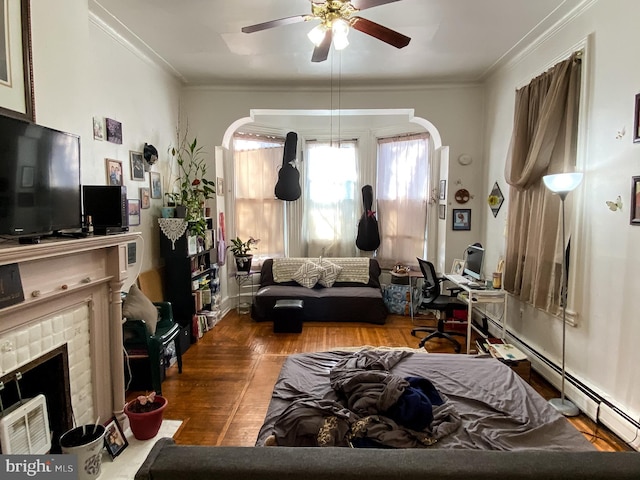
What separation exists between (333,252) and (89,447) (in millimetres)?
4202

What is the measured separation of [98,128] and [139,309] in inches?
60.0

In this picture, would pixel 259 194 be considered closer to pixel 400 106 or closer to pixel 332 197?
pixel 332 197

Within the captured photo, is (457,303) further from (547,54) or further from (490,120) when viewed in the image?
(547,54)

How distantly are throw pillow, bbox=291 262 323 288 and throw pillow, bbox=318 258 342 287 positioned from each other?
58mm

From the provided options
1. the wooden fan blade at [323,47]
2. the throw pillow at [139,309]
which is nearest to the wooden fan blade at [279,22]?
the wooden fan blade at [323,47]

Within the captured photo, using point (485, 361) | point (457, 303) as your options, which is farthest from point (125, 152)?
point (457, 303)

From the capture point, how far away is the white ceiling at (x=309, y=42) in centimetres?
278

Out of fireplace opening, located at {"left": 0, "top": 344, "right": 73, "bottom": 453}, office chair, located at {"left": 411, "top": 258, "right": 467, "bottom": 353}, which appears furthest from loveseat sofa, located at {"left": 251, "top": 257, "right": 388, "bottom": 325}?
fireplace opening, located at {"left": 0, "top": 344, "right": 73, "bottom": 453}

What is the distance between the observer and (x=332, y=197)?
569cm

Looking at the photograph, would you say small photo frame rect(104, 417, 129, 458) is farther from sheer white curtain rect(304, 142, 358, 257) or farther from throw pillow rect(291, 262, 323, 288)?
sheer white curtain rect(304, 142, 358, 257)

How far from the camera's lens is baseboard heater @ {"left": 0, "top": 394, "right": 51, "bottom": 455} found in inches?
63.0

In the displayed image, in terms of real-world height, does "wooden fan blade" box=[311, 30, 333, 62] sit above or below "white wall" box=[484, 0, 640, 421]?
above

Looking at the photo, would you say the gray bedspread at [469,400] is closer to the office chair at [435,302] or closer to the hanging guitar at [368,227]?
the office chair at [435,302]

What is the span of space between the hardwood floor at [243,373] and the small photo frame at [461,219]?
1423 millimetres
